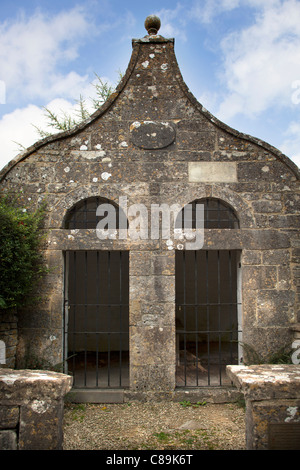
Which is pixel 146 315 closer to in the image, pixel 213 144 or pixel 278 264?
pixel 278 264

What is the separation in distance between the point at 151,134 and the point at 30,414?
3.64 metres

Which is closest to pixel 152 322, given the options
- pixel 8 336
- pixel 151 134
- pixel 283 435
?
pixel 8 336

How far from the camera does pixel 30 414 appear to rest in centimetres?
272

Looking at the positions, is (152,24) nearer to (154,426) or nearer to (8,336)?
(8,336)

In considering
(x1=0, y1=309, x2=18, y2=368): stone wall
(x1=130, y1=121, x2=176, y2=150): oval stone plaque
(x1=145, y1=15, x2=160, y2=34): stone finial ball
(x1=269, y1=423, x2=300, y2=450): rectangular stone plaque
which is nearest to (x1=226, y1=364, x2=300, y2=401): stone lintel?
(x1=269, y1=423, x2=300, y2=450): rectangular stone plaque

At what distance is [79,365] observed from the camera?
6391 mm

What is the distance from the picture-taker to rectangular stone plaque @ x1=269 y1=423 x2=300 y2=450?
2654 mm

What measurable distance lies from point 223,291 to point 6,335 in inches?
230

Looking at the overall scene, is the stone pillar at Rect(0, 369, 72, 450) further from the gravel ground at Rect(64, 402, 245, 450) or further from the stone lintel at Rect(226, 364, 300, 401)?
the stone lintel at Rect(226, 364, 300, 401)

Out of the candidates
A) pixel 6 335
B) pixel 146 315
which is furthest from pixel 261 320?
pixel 6 335

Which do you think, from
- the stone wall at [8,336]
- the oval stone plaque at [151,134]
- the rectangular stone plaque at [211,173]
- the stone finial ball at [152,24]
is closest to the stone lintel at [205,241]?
the rectangular stone plaque at [211,173]

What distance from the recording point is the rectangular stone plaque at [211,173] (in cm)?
483

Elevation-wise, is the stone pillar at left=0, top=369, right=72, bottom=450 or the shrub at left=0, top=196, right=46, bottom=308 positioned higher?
the shrub at left=0, top=196, right=46, bottom=308

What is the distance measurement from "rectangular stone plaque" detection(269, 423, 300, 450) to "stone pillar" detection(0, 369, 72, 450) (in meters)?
1.64
